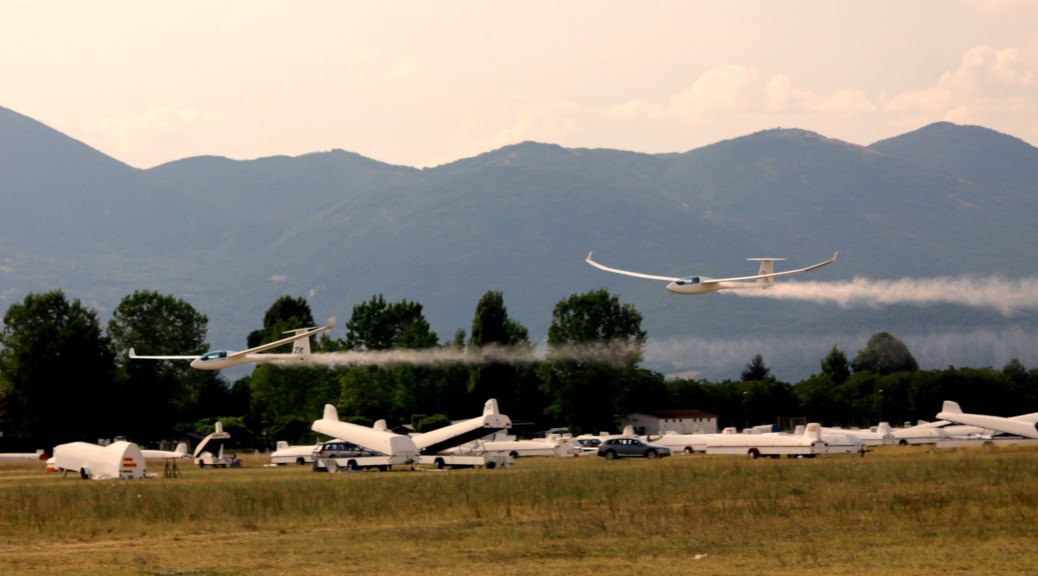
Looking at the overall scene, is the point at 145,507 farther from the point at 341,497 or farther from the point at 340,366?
the point at 340,366

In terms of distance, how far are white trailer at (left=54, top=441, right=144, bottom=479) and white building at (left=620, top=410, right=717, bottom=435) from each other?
74321 millimetres

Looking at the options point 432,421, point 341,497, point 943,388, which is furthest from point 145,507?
point 943,388

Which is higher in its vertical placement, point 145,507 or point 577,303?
point 577,303

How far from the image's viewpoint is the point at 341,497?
44.4 metres

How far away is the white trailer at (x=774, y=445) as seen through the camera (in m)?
73.9

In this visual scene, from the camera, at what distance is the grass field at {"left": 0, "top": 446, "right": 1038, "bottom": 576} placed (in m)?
27.9

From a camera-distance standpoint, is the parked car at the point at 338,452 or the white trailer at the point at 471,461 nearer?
the white trailer at the point at 471,461

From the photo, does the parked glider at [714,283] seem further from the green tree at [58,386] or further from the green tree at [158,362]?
the green tree at [158,362]

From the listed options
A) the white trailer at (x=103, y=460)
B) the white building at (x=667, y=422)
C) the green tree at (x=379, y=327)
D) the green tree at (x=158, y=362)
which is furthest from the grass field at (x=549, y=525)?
the white building at (x=667, y=422)

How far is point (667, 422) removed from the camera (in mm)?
138625

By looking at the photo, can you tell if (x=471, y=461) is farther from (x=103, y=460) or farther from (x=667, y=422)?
(x=667, y=422)

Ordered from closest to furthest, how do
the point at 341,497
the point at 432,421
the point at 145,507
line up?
1. the point at 145,507
2. the point at 341,497
3. the point at 432,421

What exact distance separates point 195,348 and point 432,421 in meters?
36.0

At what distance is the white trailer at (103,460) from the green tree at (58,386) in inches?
1347
